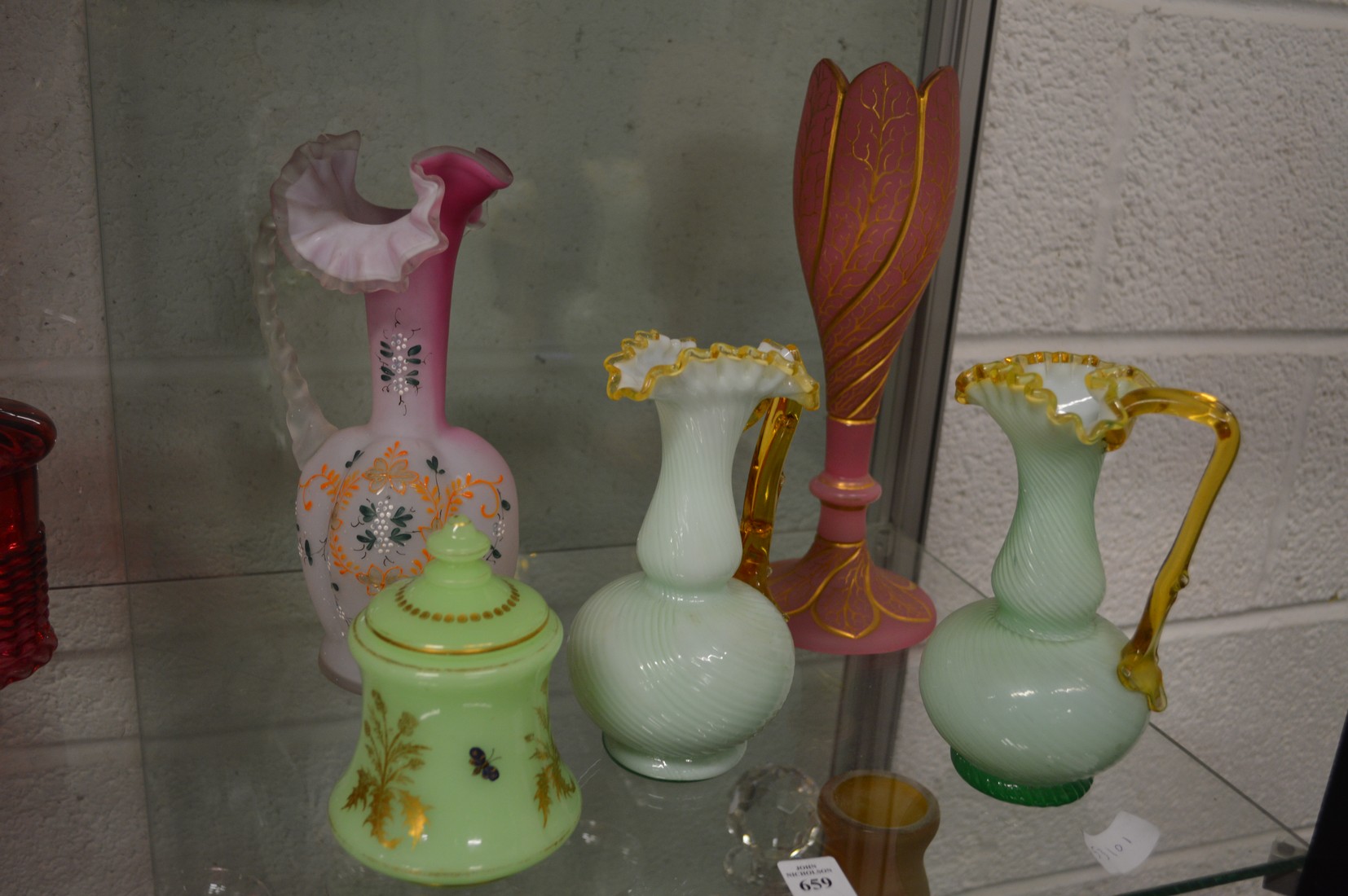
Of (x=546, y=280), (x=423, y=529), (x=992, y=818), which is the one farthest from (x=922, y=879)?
(x=546, y=280)

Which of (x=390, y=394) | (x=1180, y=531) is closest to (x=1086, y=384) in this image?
(x=1180, y=531)

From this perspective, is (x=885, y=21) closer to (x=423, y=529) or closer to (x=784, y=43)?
(x=784, y=43)

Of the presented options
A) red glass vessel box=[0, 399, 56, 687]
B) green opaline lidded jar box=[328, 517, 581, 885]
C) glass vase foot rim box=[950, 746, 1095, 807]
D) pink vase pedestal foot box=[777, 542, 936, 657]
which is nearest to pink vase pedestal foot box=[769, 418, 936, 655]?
pink vase pedestal foot box=[777, 542, 936, 657]

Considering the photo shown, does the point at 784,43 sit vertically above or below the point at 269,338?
above

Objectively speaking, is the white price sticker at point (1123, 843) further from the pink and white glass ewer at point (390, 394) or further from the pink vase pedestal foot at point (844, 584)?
the pink and white glass ewer at point (390, 394)

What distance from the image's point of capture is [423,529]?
1.63 ft

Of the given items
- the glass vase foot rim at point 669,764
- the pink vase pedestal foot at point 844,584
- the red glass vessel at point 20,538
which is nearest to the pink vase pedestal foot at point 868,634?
the pink vase pedestal foot at point 844,584

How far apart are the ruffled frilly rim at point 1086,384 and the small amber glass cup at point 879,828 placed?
0.61ft

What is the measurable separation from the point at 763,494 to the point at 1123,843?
0.23 m

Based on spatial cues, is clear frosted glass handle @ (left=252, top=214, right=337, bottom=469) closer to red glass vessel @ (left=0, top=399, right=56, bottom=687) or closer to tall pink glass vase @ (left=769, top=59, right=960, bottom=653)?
red glass vessel @ (left=0, top=399, right=56, bottom=687)

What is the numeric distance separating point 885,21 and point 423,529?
0.42m

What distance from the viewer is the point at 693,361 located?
0.44 meters

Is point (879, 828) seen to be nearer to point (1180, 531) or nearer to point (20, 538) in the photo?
point (1180, 531)

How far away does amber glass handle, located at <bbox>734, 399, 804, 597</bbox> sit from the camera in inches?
21.9
